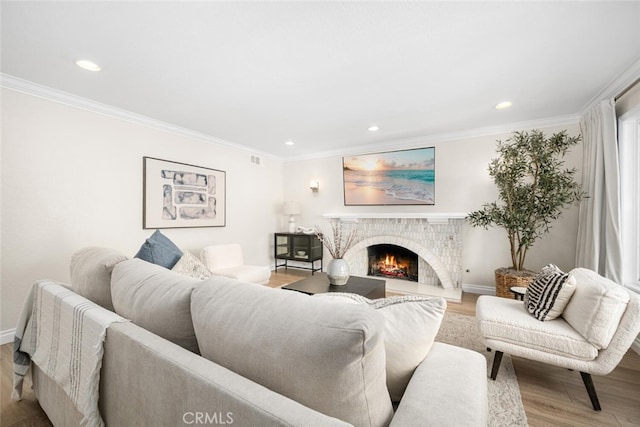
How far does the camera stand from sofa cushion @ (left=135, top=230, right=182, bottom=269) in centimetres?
180

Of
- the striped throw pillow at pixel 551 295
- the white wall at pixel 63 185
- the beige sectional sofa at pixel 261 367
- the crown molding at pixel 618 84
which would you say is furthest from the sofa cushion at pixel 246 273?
the crown molding at pixel 618 84

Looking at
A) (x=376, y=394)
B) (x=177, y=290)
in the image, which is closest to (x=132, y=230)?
(x=177, y=290)

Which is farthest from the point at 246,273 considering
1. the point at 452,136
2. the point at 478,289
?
the point at 452,136

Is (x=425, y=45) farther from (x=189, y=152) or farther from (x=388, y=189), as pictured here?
(x=189, y=152)

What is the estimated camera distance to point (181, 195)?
3.58 meters

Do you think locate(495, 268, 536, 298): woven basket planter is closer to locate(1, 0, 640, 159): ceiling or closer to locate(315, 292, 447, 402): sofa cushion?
locate(1, 0, 640, 159): ceiling

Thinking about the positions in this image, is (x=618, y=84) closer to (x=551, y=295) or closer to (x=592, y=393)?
(x=551, y=295)

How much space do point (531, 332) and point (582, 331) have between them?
25 cm

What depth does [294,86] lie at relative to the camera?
8.03 ft

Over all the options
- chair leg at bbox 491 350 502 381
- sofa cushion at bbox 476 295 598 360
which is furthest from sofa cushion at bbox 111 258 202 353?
chair leg at bbox 491 350 502 381

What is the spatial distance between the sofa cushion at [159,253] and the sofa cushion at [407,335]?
1613 mm

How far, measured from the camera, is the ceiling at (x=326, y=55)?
5.14 ft

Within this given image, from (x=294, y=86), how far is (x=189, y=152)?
2094mm

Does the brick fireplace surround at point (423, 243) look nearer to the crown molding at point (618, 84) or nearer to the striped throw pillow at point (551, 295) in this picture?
the striped throw pillow at point (551, 295)
